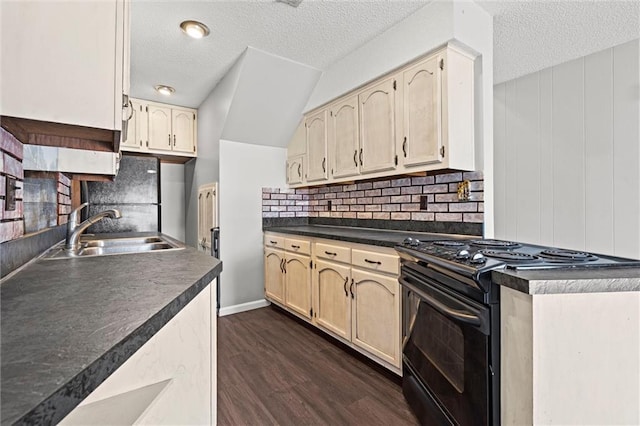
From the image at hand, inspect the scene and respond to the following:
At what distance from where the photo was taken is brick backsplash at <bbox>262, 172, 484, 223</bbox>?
2.09m

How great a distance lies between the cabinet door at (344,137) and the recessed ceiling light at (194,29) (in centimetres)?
122

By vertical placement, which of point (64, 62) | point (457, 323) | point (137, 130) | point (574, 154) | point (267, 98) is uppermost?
point (267, 98)

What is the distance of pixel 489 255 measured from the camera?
4.39 feet

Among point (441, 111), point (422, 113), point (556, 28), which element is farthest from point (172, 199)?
point (556, 28)

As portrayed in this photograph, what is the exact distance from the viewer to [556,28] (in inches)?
85.4

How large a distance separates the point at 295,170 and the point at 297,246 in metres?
1.02

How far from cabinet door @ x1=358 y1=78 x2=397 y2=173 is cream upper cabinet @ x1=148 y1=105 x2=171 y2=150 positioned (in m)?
2.46

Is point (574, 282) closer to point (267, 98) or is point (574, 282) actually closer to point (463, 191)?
point (463, 191)

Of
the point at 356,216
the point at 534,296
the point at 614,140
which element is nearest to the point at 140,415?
the point at 534,296

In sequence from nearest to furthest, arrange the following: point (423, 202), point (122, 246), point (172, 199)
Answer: point (122, 246) → point (423, 202) → point (172, 199)

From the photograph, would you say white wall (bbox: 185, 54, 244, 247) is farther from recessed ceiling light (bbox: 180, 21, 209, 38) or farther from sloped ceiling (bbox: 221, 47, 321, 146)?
recessed ceiling light (bbox: 180, 21, 209, 38)

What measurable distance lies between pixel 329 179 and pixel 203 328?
2.13 m

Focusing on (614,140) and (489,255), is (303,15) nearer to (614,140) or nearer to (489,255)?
(489,255)

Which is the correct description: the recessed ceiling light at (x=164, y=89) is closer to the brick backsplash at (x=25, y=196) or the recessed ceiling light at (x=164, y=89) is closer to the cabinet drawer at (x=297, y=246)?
the brick backsplash at (x=25, y=196)
